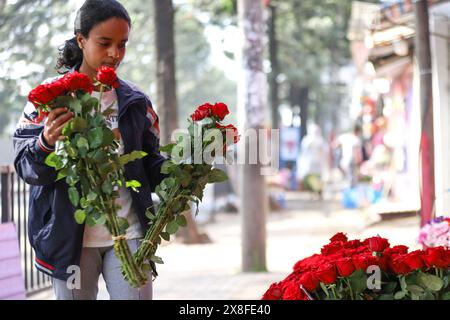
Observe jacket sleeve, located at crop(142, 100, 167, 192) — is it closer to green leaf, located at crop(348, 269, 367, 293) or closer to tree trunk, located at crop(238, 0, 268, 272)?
green leaf, located at crop(348, 269, 367, 293)

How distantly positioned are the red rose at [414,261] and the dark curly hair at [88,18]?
1254 mm

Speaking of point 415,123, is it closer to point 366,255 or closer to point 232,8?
point 232,8

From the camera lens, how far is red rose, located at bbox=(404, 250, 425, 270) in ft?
9.14

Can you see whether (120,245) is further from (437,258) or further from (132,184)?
(437,258)

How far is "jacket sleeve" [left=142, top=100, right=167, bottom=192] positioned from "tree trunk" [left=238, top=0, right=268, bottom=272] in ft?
19.5

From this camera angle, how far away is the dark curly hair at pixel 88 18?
3.01m

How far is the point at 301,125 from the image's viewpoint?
32.9 metres

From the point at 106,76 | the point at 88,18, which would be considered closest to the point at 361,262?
the point at 106,76

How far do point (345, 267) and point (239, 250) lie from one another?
30.9ft

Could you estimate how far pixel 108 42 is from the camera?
9.85 ft

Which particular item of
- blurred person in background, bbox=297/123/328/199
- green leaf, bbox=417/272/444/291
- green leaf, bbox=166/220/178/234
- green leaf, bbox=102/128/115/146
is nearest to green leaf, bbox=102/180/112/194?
green leaf, bbox=102/128/115/146

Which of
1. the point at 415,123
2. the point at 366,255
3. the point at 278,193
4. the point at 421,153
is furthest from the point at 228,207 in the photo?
the point at 366,255

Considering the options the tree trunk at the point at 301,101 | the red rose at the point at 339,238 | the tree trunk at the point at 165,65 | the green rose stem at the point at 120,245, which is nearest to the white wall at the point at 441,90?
the tree trunk at the point at 165,65
